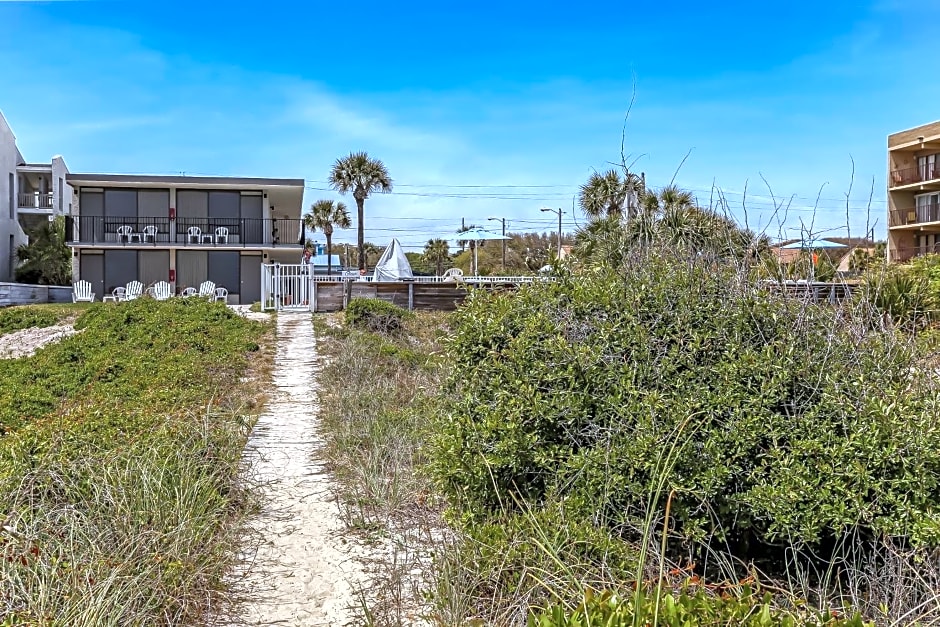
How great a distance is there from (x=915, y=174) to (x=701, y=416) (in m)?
46.6

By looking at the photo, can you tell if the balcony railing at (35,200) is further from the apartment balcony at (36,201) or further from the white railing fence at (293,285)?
the white railing fence at (293,285)

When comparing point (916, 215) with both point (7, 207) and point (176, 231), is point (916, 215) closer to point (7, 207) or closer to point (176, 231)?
point (176, 231)

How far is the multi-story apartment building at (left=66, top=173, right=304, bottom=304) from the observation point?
2953cm

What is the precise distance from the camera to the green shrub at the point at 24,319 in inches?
731

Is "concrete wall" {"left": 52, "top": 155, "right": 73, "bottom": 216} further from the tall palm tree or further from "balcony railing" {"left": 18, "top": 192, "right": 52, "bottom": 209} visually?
the tall palm tree

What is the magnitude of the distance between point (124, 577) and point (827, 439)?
11.5 feet

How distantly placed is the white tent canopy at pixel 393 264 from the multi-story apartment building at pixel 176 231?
5827 mm

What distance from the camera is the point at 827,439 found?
12.6ft

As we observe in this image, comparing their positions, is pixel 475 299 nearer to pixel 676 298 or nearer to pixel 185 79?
pixel 676 298

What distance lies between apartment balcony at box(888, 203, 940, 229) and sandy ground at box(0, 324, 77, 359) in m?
41.0

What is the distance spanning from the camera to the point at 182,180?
29.5m

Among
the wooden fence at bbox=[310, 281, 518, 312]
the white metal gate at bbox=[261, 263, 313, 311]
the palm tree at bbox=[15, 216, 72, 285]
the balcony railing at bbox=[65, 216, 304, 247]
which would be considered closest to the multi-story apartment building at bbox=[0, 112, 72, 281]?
the palm tree at bbox=[15, 216, 72, 285]

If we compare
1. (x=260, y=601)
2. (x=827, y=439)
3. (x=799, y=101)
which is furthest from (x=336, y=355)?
(x=827, y=439)

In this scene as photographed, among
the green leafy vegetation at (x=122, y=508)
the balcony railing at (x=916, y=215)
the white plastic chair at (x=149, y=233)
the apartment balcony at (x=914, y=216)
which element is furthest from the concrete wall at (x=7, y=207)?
the balcony railing at (x=916, y=215)
